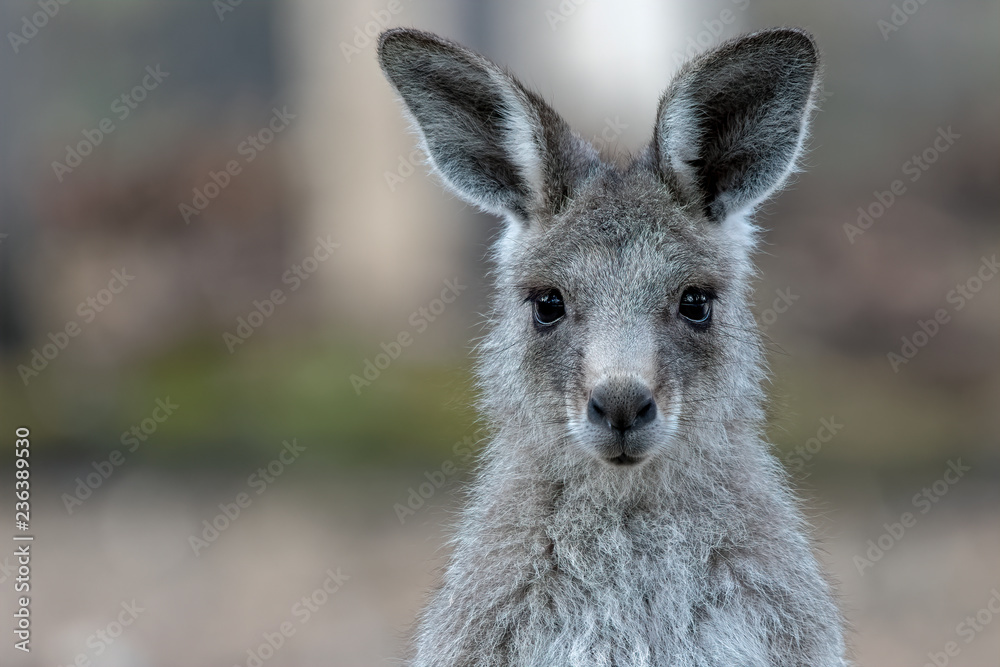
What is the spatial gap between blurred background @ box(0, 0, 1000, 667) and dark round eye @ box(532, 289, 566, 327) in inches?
174

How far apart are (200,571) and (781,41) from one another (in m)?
6.47

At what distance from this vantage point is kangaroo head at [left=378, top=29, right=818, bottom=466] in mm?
4348

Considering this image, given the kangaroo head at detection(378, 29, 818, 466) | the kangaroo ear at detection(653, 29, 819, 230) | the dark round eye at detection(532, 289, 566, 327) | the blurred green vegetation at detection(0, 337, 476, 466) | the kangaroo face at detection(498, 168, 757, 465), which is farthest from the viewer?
the blurred green vegetation at detection(0, 337, 476, 466)

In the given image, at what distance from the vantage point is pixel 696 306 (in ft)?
15.0

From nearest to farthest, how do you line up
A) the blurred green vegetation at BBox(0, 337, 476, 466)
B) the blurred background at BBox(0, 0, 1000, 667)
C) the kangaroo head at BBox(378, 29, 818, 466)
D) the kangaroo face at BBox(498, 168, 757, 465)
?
the kangaroo face at BBox(498, 168, 757, 465) → the kangaroo head at BBox(378, 29, 818, 466) → the blurred background at BBox(0, 0, 1000, 667) → the blurred green vegetation at BBox(0, 337, 476, 466)

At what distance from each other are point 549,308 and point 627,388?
73 cm

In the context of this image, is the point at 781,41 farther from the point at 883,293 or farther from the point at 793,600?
the point at 883,293

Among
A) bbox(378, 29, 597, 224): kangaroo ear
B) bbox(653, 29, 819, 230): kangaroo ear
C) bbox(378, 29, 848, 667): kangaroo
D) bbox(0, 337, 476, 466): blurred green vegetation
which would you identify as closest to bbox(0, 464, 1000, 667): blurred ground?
bbox(0, 337, 476, 466): blurred green vegetation

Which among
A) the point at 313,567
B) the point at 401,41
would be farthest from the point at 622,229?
the point at 313,567

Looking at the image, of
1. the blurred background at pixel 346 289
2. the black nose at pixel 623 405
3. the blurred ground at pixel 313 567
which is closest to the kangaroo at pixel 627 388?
the black nose at pixel 623 405

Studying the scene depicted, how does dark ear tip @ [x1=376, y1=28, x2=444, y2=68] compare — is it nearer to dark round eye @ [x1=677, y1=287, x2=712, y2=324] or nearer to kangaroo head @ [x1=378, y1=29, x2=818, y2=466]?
kangaroo head @ [x1=378, y1=29, x2=818, y2=466]

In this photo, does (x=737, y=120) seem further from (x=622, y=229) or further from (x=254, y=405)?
(x=254, y=405)

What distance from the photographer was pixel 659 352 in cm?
430

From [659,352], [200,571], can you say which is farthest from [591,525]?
[200,571]
